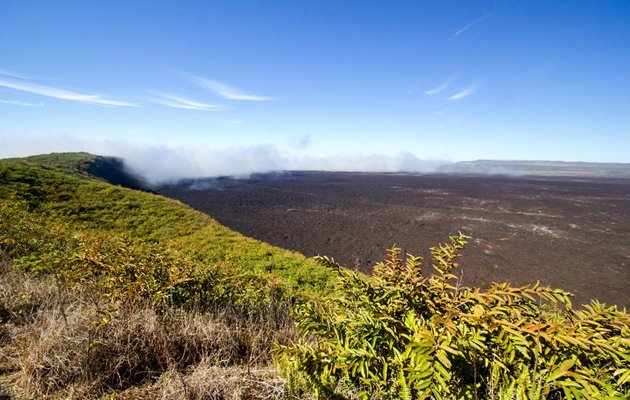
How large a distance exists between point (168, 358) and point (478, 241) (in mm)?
28063

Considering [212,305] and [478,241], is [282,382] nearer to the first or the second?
[212,305]

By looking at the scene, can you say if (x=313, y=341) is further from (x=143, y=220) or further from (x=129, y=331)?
(x=143, y=220)

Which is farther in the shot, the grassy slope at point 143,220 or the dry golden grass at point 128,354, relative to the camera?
the grassy slope at point 143,220

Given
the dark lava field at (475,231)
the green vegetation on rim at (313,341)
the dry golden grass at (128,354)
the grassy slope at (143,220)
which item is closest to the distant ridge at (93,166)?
the dark lava field at (475,231)

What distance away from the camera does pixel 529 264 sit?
20531 mm

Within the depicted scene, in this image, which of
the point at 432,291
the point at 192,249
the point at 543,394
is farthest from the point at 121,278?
the point at 192,249

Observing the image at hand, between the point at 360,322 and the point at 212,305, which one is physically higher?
the point at 360,322

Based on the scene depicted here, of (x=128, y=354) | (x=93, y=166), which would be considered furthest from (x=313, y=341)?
(x=93, y=166)

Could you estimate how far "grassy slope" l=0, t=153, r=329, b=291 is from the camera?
45.3 feet

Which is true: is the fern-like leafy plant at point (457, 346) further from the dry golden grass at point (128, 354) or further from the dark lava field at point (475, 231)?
the dark lava field at point (475, 231)

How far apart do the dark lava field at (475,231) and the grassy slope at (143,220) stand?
6.37 m

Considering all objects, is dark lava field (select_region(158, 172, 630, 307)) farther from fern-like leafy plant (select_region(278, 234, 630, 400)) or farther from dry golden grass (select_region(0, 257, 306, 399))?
fern-like leafy plant (select_region(278, 234, 630, 400))

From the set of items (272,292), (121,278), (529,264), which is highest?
(121,278)

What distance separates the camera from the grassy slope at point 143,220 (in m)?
13.8
